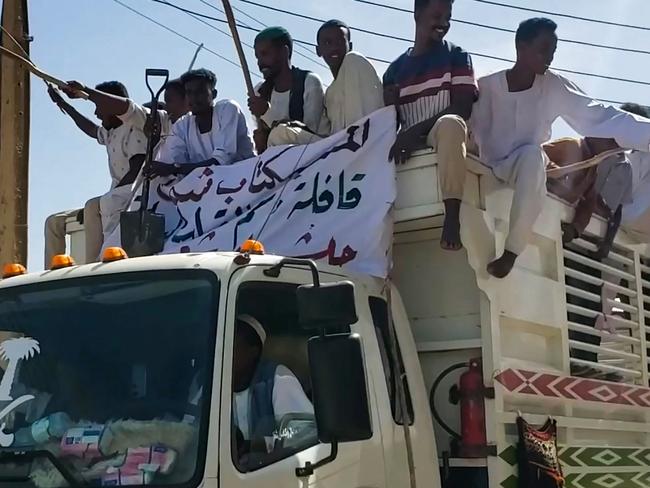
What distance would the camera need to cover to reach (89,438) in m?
3.09

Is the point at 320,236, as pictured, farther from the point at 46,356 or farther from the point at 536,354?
the point at 46,356

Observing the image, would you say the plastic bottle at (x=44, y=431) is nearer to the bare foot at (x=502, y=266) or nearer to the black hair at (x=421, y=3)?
the bare foot at (x=502, y=266)

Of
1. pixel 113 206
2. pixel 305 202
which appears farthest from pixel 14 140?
pixel 305 202

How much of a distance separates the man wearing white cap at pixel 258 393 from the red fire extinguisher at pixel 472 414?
3.40ft

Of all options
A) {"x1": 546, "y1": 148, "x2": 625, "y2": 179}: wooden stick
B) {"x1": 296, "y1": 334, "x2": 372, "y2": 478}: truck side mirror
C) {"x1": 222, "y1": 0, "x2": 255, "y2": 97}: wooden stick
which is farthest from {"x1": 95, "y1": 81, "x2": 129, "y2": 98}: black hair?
{"x1": 296, "y1": 334, "x2": 372, "y2": 478}: truck side mirror

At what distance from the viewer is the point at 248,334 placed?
3.36 metres

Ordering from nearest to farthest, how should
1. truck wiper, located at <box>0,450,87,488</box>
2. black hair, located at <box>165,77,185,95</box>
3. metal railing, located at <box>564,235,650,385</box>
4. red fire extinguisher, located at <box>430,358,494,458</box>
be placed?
truck wiper, located at <box>0,450,87,488</box> < red fire extinguisher, located at <box>430,358,494,458</box> < metal railing, located at <box>564,235,650,385</box> < black hair, located at <box>165,77,185,95</box>

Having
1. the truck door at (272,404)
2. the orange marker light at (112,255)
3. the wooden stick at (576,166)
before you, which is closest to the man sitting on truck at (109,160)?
the orange marker light at (112,255)

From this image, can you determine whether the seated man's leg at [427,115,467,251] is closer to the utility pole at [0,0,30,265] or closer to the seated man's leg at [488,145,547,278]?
the seated man's leg at [488,145,547,278]

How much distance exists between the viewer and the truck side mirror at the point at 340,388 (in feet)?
9.85

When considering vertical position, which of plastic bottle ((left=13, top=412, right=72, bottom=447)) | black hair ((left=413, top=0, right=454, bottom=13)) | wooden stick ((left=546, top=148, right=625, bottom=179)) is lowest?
plastic bottle ((left=13, top=412, right=72, bottom=447))

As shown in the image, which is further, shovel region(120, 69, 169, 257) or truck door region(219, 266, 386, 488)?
shovel region(120, 69, 169, 257)

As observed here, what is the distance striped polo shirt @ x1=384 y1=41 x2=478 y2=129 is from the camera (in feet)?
16.0

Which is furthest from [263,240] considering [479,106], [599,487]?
[599,487]
